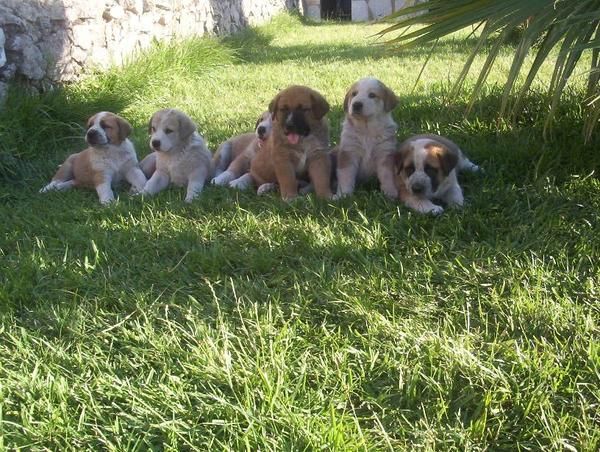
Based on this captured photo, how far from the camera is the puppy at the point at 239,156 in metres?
4.64

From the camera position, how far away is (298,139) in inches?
173

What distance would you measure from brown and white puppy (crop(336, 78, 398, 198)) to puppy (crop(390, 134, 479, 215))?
0.33 metres

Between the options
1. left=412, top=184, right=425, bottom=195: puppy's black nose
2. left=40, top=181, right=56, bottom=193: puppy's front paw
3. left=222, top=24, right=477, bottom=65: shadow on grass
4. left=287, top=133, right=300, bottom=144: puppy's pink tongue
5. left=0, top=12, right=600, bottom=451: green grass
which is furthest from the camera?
left=222, top=24, right=477, bottom=65: shadow on grass

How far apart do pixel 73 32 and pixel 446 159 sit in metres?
5.16

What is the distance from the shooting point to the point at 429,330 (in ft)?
8.14

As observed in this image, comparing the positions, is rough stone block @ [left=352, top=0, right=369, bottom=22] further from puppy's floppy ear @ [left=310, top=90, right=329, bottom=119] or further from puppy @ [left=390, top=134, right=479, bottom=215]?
puppy @ [left=390, top=134, right=479, bottom=215]

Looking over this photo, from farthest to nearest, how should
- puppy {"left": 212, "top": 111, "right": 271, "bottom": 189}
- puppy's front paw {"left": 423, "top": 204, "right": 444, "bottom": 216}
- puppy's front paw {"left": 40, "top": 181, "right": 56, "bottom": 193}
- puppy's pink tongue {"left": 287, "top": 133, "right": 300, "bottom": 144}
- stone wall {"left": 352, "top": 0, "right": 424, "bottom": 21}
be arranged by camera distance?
stone wall {"left": 352, "top": 0, "right": 424, "bottom": 21}, puppy's front paw {"left": 40, "top": 181, "right": 56, "bottom": 193}, puppy {"left": 212, "top": 111, "right": 271, "bottom": 189}, puppy's pink tongue {"left": 287, "top": 133, "right": 300, "bottom": 144}, puppy's front paw {"left": 423, "top": 204, "right": 444, "bottom": 216}

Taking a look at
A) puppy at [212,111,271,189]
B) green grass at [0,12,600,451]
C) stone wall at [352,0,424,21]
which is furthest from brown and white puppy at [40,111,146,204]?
stone wall at [352,0,424,21]

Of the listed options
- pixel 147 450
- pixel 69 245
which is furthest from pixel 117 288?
pixel 147 450

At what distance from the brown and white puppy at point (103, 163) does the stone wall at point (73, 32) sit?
4.72ft

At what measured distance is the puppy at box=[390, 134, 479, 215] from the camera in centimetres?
379

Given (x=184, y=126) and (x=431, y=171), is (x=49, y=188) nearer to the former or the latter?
(x=184, y=126)

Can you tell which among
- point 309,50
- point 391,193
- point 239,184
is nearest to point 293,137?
point 239,184

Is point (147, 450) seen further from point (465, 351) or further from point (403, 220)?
point (403, 220)
